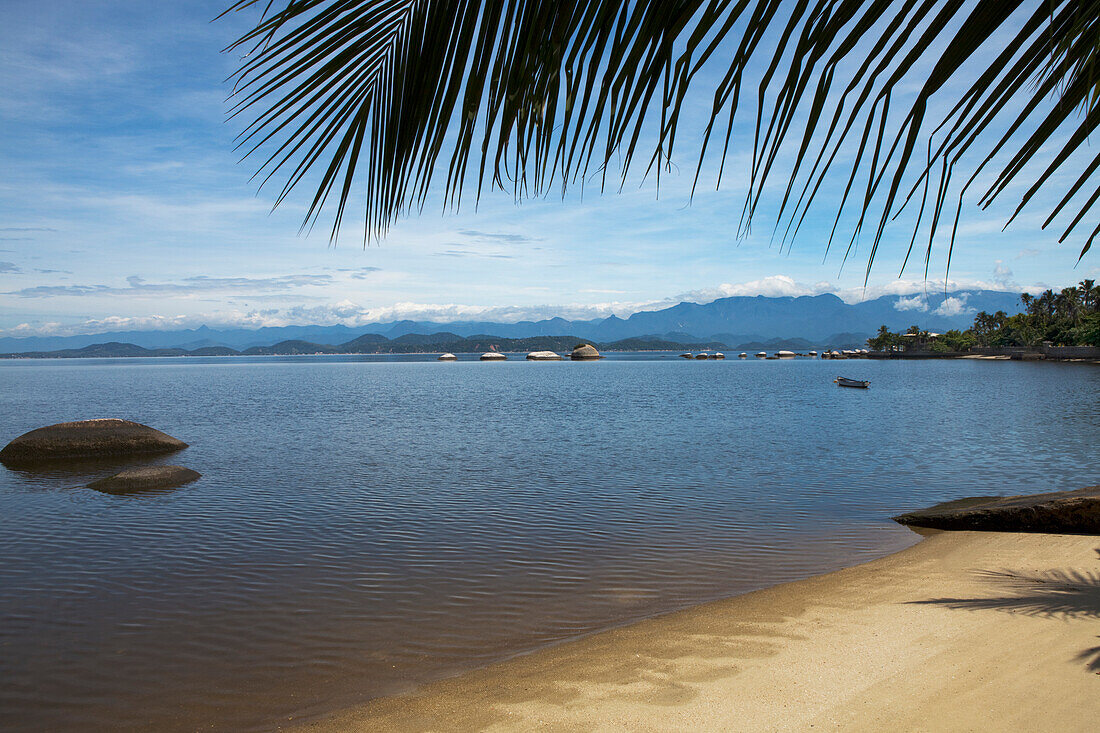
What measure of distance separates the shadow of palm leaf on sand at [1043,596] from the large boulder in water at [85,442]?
85.0 ft

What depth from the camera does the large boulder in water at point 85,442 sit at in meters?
22.7

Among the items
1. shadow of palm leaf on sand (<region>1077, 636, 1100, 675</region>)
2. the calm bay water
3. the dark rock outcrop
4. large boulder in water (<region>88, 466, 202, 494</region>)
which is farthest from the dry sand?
large boulder in water (<region>88, 466, 202, 494</region>)

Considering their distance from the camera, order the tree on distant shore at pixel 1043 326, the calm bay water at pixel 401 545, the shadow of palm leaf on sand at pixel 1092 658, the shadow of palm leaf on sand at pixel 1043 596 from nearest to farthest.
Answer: the shadow of palm leaf on sand at pixel 1092 658 → the calm bay water at pixel 401 545 → the shadow of palm leaf on sand at pixel 1043 596 → the tree on distant shore at pixel 1043 326

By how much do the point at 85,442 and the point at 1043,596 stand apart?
27358 millimetres

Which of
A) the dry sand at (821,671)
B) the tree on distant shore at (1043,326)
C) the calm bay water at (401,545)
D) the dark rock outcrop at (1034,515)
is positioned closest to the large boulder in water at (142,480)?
the calm bay water at (401,545)

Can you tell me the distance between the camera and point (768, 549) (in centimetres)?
1226

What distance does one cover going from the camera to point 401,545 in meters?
12.8

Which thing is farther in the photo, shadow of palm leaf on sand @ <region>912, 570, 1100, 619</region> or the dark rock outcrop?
the dark rock outcrop

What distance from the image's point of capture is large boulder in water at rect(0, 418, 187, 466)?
74.4ft

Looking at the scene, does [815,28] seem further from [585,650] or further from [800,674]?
[585,650]

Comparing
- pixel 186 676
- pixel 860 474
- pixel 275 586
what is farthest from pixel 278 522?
pixel 860 474

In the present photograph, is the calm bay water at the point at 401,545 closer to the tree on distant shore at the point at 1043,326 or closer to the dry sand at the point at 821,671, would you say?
the dry sand at the point at 821,671

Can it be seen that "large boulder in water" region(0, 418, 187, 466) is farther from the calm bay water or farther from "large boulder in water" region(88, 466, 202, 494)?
"large boulder in water" region(88, 466, 202, 494)

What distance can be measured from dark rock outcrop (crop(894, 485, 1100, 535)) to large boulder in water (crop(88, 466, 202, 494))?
63.1 feet
